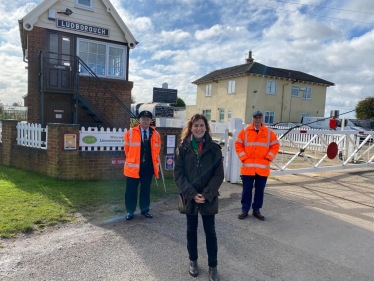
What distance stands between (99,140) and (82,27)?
6816 millimetres

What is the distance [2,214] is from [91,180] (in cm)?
255

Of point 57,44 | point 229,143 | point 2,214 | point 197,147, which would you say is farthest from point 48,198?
point 57,44

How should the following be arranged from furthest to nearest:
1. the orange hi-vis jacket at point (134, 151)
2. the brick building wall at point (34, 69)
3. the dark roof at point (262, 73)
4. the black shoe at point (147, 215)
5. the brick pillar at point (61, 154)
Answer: the dark roof at point (262, 73), the brick building wall at point (34, 69), the brick pillar at point (61, 154), the black shoe at point (147, 215), the orange hi-vis jacket at point (134, 151)

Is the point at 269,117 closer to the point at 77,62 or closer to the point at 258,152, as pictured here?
the point at 77,62

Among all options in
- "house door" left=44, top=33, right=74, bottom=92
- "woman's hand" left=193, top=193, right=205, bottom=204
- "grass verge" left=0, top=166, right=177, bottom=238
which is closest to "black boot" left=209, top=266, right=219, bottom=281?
"woman's hand" left=193, top=193, right=205, bottom=204

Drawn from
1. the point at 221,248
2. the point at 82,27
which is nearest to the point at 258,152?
the point at 221,248

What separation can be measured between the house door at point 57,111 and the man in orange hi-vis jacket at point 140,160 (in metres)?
7.74

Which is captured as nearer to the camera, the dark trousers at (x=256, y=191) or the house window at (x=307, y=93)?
the dark trousers at (x=256, y=191)

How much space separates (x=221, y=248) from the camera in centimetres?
376

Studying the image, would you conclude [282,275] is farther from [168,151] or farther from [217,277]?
[168,151]

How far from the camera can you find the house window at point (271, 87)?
1158 inches

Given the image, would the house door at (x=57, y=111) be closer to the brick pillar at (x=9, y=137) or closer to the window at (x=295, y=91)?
the brick pillar at (x=9, y=137)

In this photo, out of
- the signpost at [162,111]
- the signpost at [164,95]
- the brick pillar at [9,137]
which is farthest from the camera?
the brick pillar at [9,137]

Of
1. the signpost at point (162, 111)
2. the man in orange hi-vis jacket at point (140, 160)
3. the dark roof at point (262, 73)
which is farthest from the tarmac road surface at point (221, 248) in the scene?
the dark roof at point (262, 73)
